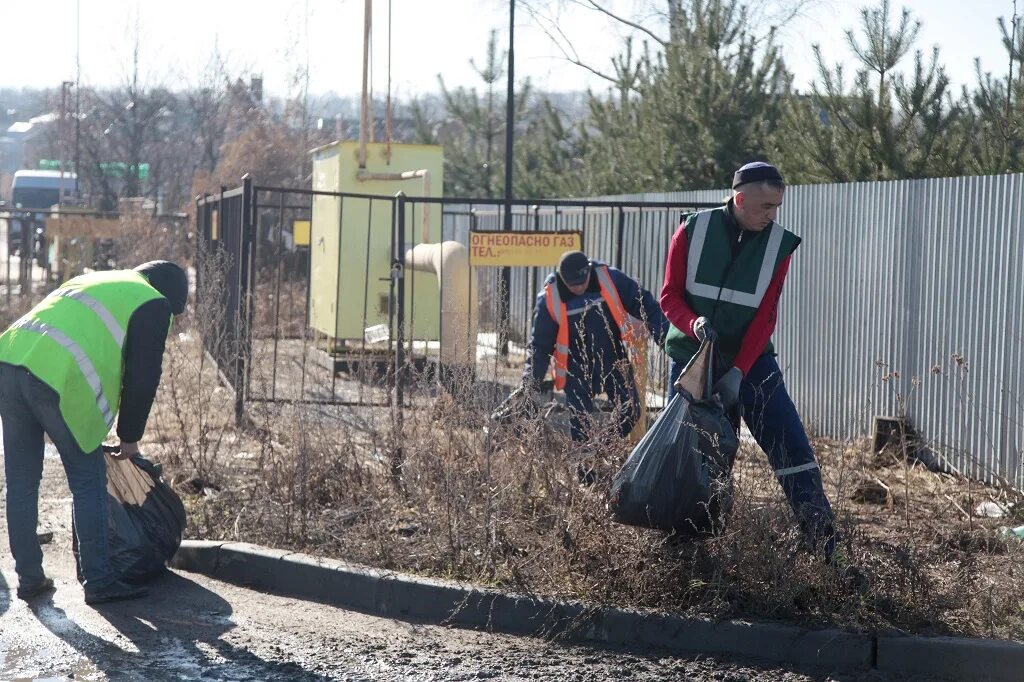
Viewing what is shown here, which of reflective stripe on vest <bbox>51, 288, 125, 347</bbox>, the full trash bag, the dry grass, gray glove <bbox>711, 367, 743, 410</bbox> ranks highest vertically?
reflective stripe on vest <bbox>51, 288, 125, 347</bbox>

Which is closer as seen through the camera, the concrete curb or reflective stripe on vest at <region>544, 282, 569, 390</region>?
the concrete curb

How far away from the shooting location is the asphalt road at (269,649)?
4684 mm

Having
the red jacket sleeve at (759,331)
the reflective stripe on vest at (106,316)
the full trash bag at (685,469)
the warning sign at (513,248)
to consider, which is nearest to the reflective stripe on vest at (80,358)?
the reflective stripe on vest at (106,316)

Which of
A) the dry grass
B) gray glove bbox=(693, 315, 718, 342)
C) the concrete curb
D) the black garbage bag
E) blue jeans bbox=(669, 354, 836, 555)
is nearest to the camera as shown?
the concrete curb

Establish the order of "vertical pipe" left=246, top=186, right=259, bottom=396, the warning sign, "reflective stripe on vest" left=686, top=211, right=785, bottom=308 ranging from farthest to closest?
1. the warning sign
2. "vertical pipe" left=246, top=186, right=259, bottom=396
3. "reflective stripe on vest" left=686, top=211, right=785, bottom=308

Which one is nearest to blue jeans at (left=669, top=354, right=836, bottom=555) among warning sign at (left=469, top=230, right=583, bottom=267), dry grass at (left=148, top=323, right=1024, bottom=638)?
dry grass at (left=148, top=323, right=1024, bottom=638)

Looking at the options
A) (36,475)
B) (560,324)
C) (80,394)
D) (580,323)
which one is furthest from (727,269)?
(36,475)

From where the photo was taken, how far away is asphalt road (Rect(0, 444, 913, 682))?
4684 mm

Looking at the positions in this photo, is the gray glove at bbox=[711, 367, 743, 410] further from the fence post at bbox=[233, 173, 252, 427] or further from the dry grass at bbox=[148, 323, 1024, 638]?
the fence post at bbox=[233, 173, 252, 427]

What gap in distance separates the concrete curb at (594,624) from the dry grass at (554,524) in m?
0.10

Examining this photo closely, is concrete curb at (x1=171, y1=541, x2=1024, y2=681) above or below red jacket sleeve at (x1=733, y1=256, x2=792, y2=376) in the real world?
below

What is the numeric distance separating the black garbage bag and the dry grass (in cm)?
47

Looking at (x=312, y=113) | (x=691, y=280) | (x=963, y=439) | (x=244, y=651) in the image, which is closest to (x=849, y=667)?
(x=691, y=280)

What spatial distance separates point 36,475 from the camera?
571cm
